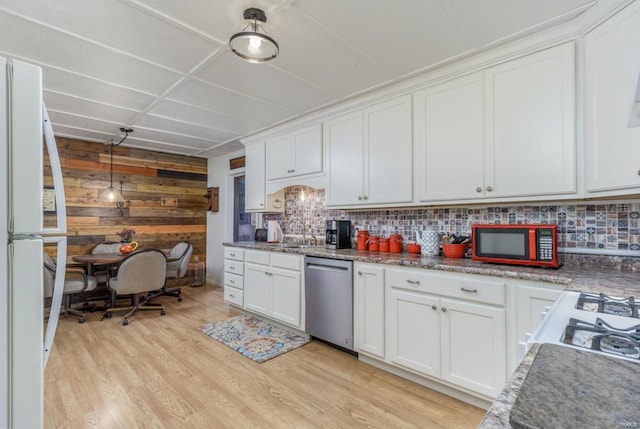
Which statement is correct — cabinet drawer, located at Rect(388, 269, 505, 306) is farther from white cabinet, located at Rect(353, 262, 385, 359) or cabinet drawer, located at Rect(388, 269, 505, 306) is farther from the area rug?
the area rug

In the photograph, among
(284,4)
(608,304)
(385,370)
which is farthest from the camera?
(385,370)

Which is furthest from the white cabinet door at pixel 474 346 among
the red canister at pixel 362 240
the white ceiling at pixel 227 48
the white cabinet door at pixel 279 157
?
the white cabinet door at pixel 279 157

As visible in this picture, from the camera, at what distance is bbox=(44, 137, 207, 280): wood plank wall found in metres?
4.46

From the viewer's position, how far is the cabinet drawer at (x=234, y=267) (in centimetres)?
390

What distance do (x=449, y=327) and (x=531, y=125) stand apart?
1.43m

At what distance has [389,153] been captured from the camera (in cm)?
276

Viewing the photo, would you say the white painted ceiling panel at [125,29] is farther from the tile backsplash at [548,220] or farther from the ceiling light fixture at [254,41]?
the tile backsplash at [548,220]

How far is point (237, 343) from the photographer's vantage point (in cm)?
299

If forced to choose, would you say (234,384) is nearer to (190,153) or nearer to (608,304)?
(608,304)

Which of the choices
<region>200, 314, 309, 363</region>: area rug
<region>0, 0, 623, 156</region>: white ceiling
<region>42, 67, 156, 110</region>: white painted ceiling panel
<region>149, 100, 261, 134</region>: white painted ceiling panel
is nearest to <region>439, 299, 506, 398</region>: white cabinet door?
<region>200, 314, 309, 363</region>: area rug

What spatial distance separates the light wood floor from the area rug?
0.30 feet

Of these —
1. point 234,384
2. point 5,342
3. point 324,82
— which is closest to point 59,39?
point 324,82

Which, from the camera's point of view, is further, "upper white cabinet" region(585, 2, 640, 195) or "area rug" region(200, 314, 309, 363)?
"area rug" region(200, 314, 309, 363)

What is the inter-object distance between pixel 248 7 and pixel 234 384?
248 centimetres
